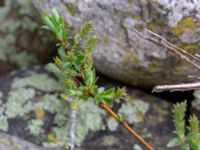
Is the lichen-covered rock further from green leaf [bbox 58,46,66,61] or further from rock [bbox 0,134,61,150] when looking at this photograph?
green leaf [bbox 58,46,66,61]

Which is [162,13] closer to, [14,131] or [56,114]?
[56,114]

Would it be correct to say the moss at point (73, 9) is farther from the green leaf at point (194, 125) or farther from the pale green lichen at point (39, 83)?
the green leaf at point (194, 125)

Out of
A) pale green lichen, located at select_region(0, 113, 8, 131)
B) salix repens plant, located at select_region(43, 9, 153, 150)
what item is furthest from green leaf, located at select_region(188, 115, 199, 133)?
pale green lichen, located at select_region(0, 113, 8, 131)

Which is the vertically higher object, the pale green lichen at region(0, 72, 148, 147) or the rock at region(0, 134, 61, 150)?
the pale green lichen at region(0, 72, 148, 147)

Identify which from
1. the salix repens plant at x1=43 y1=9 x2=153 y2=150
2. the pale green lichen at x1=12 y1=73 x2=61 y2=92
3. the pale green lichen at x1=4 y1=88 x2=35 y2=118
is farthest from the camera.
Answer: the pale green lichen at x1=12 y1=73 x2=61 y2=92

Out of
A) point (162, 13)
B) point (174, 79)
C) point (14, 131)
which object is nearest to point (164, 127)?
point (174, 79)

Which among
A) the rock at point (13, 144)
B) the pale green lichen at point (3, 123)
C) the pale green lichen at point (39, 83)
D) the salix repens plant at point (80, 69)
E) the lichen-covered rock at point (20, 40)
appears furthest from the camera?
the lichen-covered rock at point (20, 40)

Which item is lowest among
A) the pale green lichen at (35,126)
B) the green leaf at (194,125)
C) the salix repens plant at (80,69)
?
the pale green lichen at (35,126)

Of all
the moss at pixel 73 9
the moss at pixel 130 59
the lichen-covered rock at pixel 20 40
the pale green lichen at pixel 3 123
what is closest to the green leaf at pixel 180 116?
the moss at pixel 130 59

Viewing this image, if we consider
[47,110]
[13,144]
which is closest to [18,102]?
[47,110]
